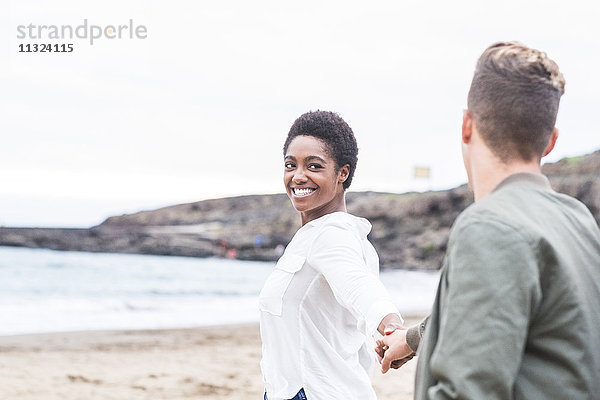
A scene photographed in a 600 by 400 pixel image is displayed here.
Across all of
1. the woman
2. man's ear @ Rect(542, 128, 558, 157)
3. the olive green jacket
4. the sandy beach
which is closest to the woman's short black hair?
the woman

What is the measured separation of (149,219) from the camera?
195ft

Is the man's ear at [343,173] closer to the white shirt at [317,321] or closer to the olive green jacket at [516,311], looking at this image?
the white shirt at [317,321]

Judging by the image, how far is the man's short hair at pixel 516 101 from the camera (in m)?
1.50

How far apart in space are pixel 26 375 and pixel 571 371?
7.64 metres

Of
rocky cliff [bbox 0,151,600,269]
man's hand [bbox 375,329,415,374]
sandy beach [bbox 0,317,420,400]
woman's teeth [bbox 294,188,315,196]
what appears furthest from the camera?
rocky cliff [bbox 0,151,600,269]

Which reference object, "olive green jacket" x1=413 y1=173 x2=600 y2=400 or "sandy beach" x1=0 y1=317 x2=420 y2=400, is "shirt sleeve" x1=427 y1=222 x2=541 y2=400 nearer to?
"olive green jacket" x1=413 y1=173 x2=600 y2=400

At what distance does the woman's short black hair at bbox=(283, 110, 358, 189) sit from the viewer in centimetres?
278

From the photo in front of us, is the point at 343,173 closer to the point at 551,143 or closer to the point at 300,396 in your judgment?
the point at 300,396

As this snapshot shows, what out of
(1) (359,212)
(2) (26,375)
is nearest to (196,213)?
(1) (359,212)

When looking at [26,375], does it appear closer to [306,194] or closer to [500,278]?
[306,194]

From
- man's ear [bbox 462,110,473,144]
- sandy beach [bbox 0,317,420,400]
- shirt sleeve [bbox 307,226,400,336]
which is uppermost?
man's ear [bbox 462,110,473,144]

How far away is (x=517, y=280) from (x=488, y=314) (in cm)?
8

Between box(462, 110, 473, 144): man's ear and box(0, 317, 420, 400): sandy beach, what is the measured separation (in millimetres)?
5862

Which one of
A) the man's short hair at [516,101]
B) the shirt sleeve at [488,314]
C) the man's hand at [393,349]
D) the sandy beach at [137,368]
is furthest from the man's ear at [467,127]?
the sandy beach at [137,368]
